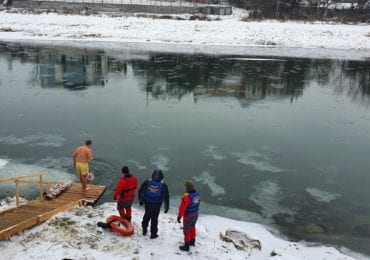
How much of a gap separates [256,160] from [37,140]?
8.43 m

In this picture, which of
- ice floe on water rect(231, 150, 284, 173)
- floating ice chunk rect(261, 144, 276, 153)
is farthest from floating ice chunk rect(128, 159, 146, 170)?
floating ice chunk rect(261, 144, 276, 153)

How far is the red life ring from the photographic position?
26.1ft

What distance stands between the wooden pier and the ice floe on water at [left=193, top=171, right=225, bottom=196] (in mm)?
3071

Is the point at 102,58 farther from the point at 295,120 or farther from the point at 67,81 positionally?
the point at 295,120

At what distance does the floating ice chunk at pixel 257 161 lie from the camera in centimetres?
1294

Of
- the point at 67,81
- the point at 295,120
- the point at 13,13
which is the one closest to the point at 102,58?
the point at 67,81

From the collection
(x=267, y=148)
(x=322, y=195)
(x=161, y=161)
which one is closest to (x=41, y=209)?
(x=161, y=161)

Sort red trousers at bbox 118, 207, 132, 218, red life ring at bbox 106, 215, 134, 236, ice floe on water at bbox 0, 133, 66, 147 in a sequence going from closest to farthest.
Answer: red life ring at bbox 106, 215, 134, 236
red trousers at bbox 118, 207, 132, 218
ice floe on water at bbox 0, 133, 66, 147

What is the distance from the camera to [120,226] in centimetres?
814

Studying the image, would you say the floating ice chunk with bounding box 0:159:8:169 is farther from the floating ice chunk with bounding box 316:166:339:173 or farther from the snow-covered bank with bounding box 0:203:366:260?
the floating ice chunk with bounding box 316:166:339:173

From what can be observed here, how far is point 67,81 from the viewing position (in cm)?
2483

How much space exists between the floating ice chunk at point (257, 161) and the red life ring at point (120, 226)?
605cm

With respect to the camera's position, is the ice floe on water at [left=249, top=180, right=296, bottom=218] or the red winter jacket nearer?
the red winter jacket

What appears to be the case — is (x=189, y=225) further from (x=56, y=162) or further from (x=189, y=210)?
(x=56, y=162)
